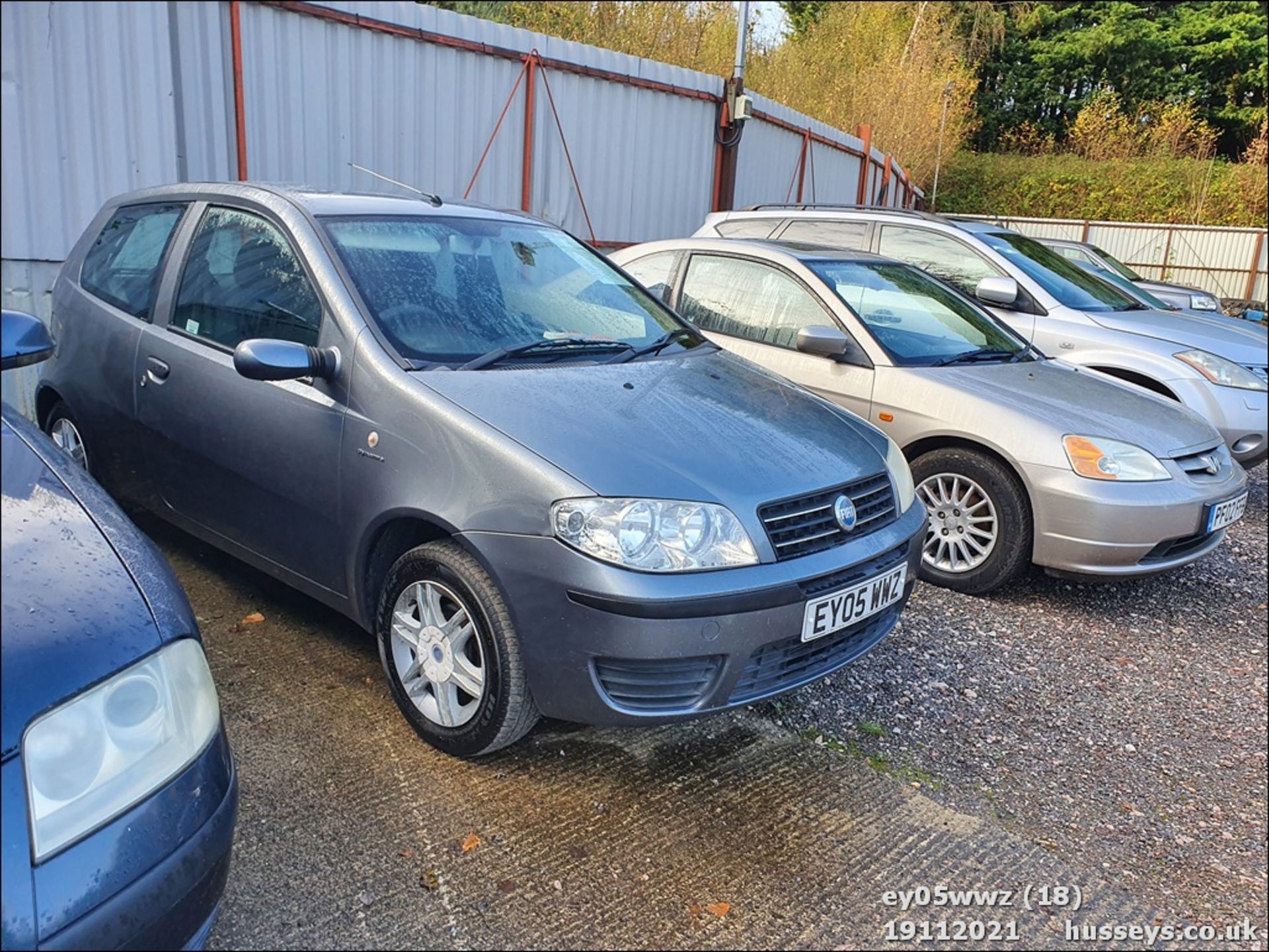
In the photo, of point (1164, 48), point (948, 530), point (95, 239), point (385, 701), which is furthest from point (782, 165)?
point (1164, 48)

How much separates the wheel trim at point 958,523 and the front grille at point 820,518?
1476 millimetres

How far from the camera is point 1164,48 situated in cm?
3359

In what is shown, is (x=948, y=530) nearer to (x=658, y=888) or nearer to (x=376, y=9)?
(x=658, y=888)

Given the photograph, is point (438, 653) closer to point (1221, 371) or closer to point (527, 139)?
point (1221, 371)

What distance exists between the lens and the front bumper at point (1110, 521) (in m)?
4.05

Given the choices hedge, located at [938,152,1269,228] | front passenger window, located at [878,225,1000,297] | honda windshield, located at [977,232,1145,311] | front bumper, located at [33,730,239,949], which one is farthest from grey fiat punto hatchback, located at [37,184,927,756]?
hedge, located at [938,152,1269,228]

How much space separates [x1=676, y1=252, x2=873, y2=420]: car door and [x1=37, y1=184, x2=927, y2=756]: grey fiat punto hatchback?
1.27 m

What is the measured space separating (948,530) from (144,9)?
3.75m

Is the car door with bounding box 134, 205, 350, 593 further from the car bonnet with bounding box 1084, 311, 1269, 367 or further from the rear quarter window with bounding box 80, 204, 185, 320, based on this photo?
the car bonnet with bounding box 1084, 311, 1269, 367

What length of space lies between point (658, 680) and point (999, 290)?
14.9 ft

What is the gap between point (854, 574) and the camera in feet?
9.00

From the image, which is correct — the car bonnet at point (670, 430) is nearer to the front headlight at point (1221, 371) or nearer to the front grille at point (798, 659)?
the front grille at point (798, 659)

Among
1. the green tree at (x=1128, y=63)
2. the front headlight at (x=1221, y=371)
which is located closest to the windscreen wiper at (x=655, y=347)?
the front headlight at (x=1221, y=371)

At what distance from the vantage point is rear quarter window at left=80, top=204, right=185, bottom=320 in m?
3.68
